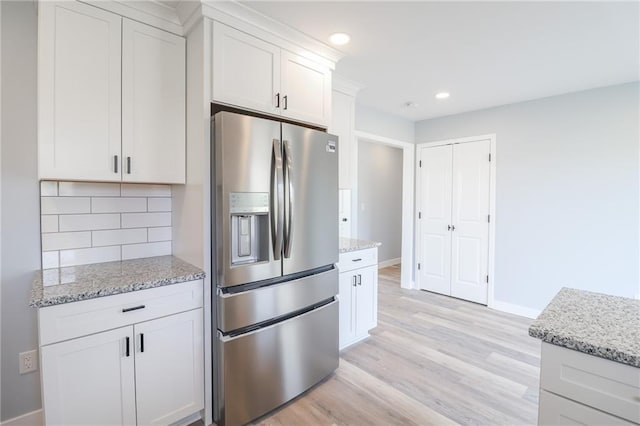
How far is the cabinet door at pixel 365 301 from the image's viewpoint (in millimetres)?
2766

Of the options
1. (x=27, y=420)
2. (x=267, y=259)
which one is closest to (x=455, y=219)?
(x=267, y=259)

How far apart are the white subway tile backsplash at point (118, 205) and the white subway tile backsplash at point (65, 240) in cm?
17

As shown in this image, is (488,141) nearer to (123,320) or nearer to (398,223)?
(398,223)

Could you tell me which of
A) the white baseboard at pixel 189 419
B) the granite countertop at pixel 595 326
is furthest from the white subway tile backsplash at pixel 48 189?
the granite countertop at pixel 595 326

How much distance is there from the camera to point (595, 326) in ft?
3.56

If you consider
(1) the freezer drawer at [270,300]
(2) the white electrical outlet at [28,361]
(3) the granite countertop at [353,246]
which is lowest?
(2) the white electrical outlet at [28,361]

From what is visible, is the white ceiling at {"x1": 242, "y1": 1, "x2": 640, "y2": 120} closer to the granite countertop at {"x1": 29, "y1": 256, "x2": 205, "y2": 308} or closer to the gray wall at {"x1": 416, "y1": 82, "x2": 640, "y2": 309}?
the gray wall at {"x1": 416, "y1": 82, "x2": 640, "y2": 309}

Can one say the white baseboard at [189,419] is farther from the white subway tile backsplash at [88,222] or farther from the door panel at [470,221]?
the door panel at [470,221]

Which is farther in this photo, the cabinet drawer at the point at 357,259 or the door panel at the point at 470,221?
the door panel at the point at 470,221

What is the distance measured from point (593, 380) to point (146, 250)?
2427 mm

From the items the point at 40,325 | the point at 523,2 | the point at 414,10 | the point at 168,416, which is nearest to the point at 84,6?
the point at 40,325

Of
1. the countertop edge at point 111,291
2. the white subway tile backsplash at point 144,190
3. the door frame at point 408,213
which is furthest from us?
the door frame at point 408,213

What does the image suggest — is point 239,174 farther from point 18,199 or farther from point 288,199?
point 18,199

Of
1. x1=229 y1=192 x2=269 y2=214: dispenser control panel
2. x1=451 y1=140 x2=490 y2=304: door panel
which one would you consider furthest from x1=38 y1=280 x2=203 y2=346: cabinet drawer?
x1=451 y1=140 x2=490 y2=304: door panel
